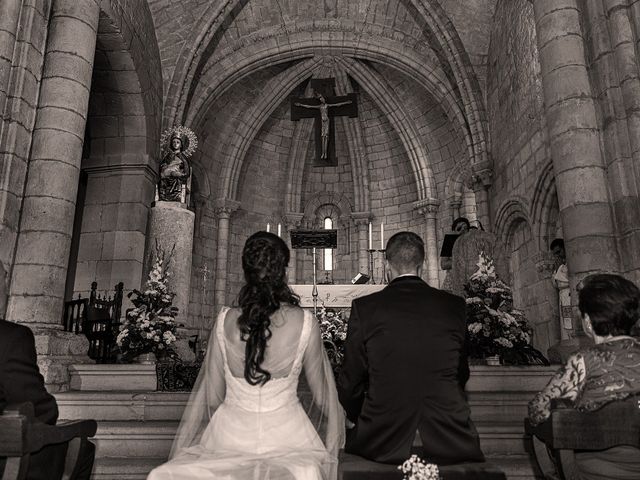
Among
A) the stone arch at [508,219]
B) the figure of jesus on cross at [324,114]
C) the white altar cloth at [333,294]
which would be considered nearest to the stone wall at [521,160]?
the stone arch at [508,219]

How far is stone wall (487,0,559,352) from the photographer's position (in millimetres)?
9195

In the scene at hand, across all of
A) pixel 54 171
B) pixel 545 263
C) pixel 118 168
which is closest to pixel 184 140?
pixel 118 168

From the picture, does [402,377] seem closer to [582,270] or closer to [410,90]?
[582,270]

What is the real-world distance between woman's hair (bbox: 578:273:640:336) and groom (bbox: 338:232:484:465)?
57cm

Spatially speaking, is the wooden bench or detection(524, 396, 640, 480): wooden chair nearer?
detection(524, 396, 640, 480): wooden chair

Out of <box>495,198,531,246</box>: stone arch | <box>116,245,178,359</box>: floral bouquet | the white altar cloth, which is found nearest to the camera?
<box>116,245,178,359</box>: floral bouquet

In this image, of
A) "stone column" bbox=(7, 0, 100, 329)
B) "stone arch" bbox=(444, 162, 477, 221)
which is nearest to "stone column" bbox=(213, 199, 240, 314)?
"stone arch" bbox=(444, 162, 477, 221)

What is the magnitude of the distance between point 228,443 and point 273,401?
0.25m

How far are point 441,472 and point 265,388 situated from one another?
32.6 inches

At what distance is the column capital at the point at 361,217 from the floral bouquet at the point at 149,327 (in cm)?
984

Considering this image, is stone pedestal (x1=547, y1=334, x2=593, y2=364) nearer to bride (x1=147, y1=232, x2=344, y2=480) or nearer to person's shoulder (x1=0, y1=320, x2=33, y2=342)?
bride (x1=147, y1=232, x2=344, y2=480)

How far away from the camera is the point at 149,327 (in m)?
6.11

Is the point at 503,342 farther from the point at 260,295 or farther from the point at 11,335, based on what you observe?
the point at 11,335

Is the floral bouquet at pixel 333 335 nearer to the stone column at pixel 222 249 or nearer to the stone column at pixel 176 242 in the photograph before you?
the stone column at pixel 176 242
